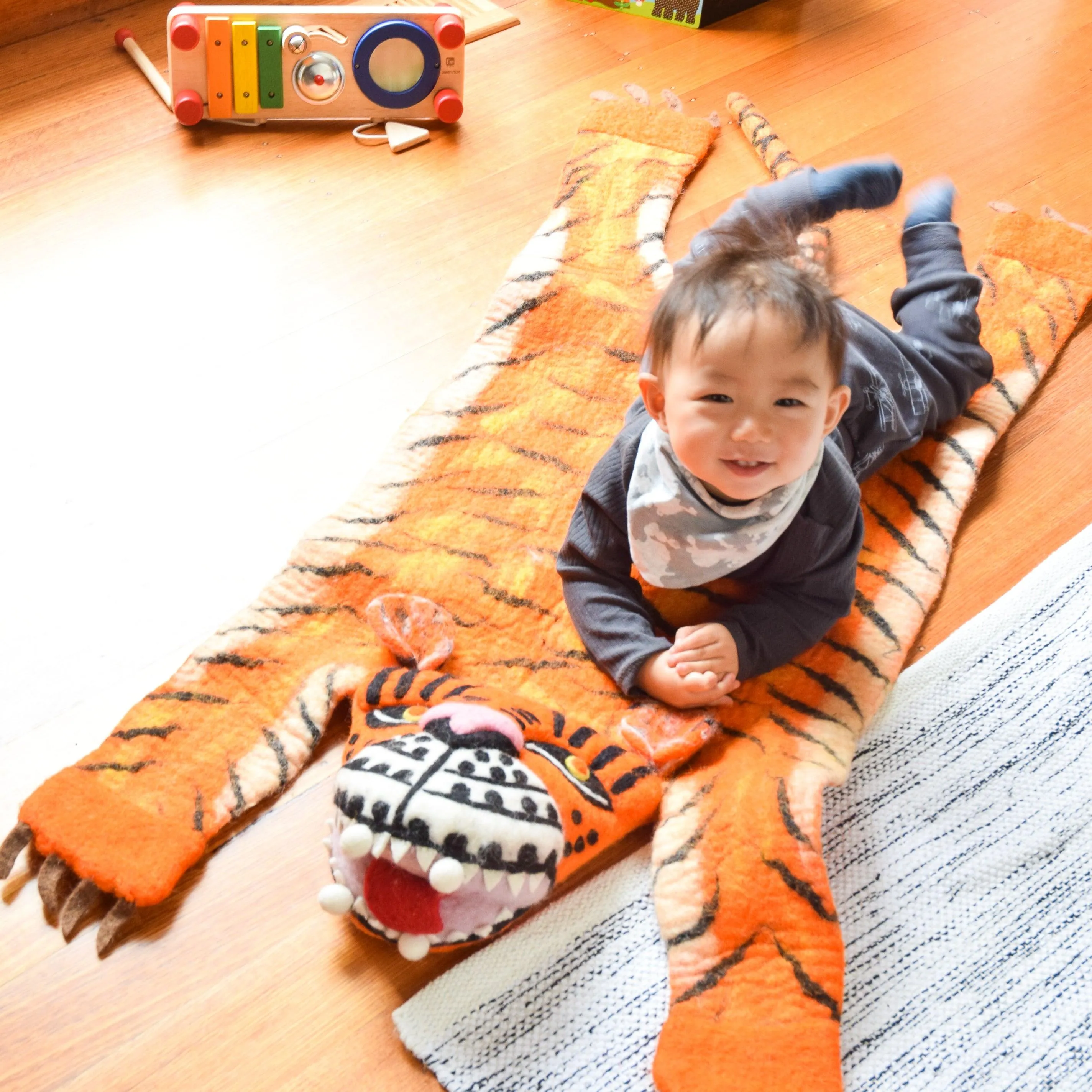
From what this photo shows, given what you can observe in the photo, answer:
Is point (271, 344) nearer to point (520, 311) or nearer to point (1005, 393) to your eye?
point (520, 311)

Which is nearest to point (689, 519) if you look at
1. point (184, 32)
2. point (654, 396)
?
point (654, 396)

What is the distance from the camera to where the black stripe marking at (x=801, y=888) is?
2.96 feet

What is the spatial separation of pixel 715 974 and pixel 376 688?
38 cm

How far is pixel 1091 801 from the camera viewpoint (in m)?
1.00

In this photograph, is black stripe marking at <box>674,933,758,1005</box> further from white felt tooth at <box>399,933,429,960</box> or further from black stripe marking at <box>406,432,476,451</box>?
black stripe marking at <box>406,432,476,451</box>

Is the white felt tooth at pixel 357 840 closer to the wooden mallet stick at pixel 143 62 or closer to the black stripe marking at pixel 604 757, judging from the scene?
the black stripe marking at pixel 604 757

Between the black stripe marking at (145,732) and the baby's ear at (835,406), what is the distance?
627 millimetres

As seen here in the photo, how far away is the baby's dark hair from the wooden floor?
1.30 ft

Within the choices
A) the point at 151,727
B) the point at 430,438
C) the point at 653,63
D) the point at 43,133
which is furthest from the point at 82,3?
the point at 151,727

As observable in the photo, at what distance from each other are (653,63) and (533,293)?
1.98 feet

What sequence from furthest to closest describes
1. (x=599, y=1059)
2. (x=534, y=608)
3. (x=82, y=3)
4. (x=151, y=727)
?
(x=82, y=3) < (x=534, y=608) < (x=151, y=727) < (x=599, y=1059)

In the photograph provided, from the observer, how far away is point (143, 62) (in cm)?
166

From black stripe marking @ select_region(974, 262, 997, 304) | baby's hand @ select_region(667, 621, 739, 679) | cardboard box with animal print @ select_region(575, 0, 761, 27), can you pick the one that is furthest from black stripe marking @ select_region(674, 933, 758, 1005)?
cardboard box with animal print @ select_region(575, 0, 761, 27)

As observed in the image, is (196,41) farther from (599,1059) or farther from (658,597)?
(599,1059)
